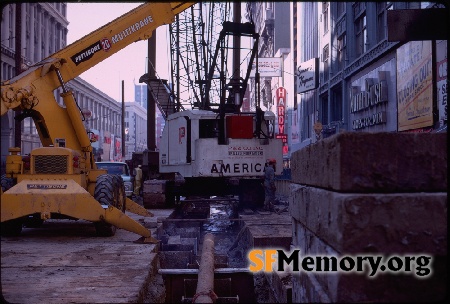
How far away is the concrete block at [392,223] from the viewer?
2717 millimetres

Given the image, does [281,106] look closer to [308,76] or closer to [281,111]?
[281,111]

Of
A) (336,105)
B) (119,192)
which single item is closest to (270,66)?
(336,105)

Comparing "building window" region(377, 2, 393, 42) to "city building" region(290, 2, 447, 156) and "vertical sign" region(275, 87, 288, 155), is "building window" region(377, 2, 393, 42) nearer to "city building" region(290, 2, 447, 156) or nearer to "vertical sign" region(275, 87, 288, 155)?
"city building" region(290, 2, 447, 156)

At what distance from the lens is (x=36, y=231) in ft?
34.1

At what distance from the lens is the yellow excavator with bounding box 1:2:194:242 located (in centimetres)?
835

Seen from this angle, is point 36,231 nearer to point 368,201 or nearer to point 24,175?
point 24,175

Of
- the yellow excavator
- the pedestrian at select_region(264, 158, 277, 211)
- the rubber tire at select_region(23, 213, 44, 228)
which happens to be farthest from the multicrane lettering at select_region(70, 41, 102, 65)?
the pedestrian at select_region(264, 158, 277, 211)

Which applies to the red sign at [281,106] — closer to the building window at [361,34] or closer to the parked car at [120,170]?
the building window at [361,34]

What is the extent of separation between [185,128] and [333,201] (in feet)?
38.7

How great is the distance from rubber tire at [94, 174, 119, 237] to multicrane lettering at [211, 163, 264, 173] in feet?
15.1

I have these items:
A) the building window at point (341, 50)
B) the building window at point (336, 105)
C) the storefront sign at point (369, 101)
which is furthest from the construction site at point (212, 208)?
the building window at point (336, 105)

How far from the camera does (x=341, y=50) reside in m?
25.9

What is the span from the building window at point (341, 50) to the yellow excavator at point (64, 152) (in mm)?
15087

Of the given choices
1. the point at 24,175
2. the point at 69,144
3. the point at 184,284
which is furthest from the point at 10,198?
the point at 184,284
